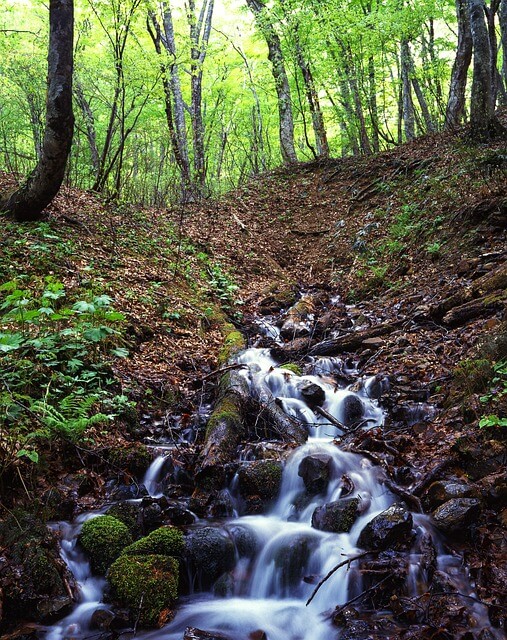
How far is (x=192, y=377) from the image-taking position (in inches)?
279

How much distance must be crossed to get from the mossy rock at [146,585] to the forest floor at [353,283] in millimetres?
999

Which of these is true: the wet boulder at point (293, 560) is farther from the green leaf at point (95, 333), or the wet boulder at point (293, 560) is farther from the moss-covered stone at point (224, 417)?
the green leaf at point (95, 333)

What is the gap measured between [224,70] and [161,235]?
11.7 meters

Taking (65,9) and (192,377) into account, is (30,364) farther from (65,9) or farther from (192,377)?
(65,9)

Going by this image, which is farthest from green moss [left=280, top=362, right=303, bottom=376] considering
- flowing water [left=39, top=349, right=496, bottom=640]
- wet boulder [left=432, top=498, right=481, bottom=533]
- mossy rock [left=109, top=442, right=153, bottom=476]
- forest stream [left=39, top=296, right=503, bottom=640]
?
wet boulder [left=432, top=498, right=481, bottom=533]

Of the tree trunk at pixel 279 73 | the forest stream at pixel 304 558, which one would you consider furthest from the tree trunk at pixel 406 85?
the forest stream at pixel 304 558

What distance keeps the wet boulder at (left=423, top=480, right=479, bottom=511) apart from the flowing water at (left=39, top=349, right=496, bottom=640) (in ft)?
0.61

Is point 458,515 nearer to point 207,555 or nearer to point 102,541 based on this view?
point 207,555

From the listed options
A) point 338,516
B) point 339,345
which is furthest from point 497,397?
point 339,345

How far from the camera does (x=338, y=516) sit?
4.32m

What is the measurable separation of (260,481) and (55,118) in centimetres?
707

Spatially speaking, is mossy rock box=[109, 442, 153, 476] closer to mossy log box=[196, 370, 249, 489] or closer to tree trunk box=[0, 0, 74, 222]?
mossy log box=[196, 370, 249, 489]

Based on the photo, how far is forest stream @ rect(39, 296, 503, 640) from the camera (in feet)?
11.0

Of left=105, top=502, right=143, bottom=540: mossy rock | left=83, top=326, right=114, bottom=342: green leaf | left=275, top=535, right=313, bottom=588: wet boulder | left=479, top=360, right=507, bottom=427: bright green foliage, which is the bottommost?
left=275, top=535, right=313, bottom=588: wet boulder
